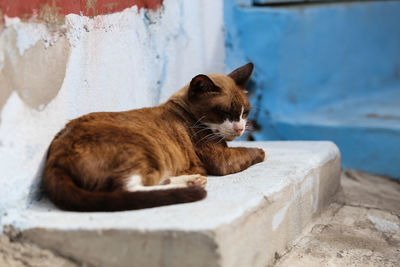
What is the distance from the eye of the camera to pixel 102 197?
2.23 m

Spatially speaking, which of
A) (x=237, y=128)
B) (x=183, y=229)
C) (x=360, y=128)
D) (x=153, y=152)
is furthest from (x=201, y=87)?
(x=360, y=128)

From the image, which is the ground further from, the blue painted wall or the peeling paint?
the blue painted wall

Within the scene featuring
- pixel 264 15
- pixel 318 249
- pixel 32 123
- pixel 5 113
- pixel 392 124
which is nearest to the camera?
pixel 5 113

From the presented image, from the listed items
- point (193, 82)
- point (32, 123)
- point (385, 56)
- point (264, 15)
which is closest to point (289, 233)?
point (193, 82)

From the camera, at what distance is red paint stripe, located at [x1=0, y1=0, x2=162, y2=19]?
2320 millimetres

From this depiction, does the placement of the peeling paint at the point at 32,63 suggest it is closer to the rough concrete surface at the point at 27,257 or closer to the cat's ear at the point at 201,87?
the rough concrete surface at the point at 27,257

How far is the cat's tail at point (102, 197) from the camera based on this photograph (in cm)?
223

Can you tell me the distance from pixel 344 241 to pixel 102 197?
1.50m

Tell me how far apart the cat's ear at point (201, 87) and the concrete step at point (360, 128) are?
257cm

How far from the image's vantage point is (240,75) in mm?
3285

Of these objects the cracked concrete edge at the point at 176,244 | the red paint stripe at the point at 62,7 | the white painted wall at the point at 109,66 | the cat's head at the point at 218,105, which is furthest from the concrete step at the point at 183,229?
the red paint stripe at the point at 62,7

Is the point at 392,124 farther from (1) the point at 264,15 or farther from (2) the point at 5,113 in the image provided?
(2) the point at 5,113

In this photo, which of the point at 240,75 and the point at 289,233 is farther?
the point at 240,75

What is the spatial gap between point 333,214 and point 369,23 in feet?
9.59
